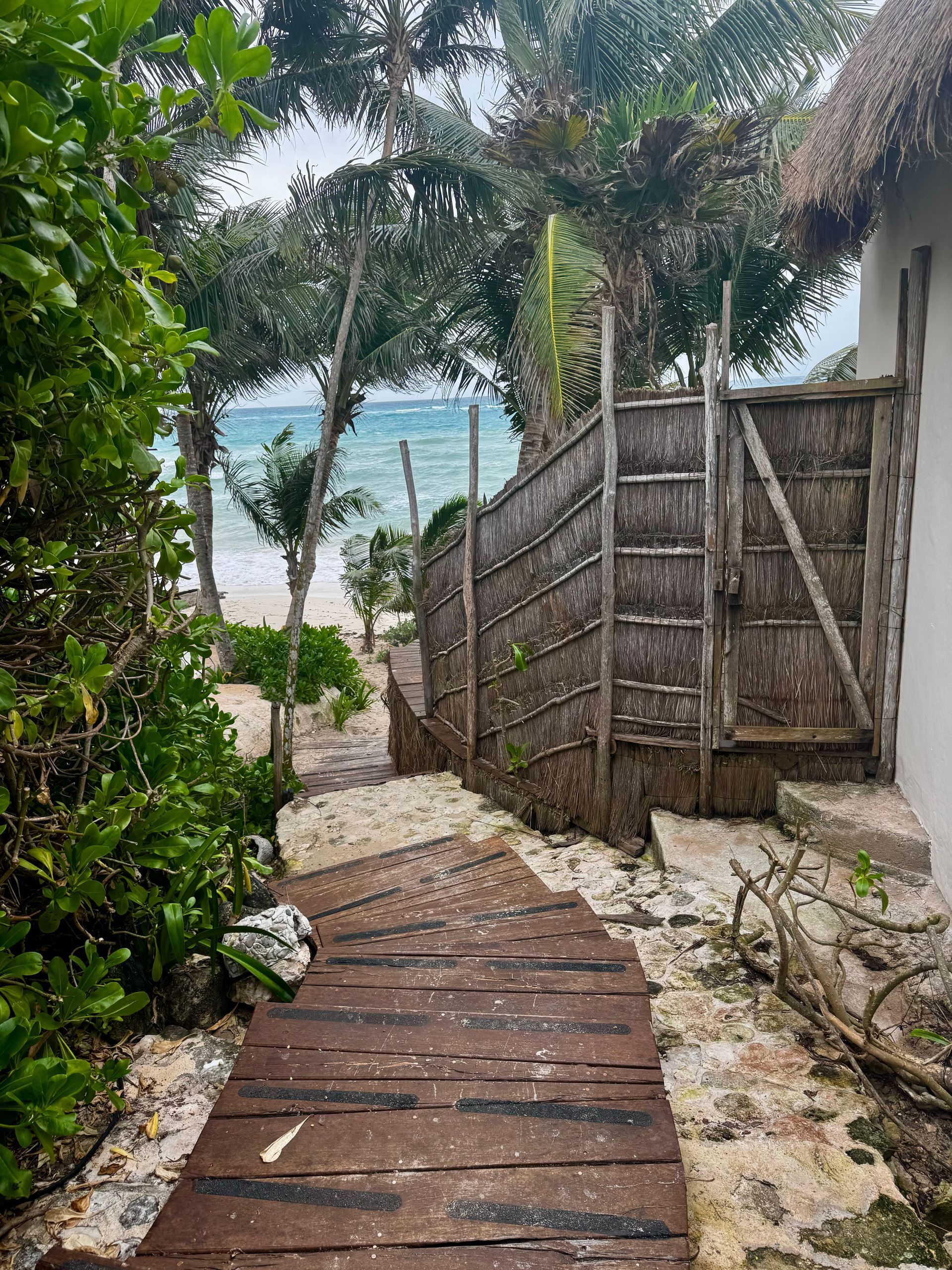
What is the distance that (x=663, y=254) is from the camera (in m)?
8.52

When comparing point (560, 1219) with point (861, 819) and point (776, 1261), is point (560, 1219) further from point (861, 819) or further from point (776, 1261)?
point (861, 819)

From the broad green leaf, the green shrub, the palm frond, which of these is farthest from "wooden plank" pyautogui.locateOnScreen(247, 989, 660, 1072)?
the green shrub

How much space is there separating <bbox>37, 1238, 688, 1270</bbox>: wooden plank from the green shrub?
28.2 ft

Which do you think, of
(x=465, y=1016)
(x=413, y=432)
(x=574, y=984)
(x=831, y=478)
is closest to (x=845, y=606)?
(x=831, y=478)

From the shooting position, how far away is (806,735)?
4.35 m

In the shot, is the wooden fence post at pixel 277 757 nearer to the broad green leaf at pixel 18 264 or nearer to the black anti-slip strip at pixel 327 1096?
the black anti-slip strip at pixel 327 1096

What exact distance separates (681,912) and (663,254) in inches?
274

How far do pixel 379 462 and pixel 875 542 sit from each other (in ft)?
159

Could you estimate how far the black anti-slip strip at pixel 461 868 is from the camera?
3.73m

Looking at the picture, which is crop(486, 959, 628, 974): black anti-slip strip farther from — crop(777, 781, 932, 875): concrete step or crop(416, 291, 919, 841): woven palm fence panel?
crop(416, 291, 919, 841): woven palm fence panel

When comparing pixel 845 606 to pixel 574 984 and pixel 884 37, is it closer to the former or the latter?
pixel 884 37

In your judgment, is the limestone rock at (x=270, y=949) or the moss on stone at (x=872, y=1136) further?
the limestone rock at (x=270, y=949)

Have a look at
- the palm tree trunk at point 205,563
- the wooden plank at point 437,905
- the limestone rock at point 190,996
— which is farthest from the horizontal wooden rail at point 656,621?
the palm tree trunk at point 205,563

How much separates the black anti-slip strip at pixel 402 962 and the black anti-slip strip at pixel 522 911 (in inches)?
20.3
